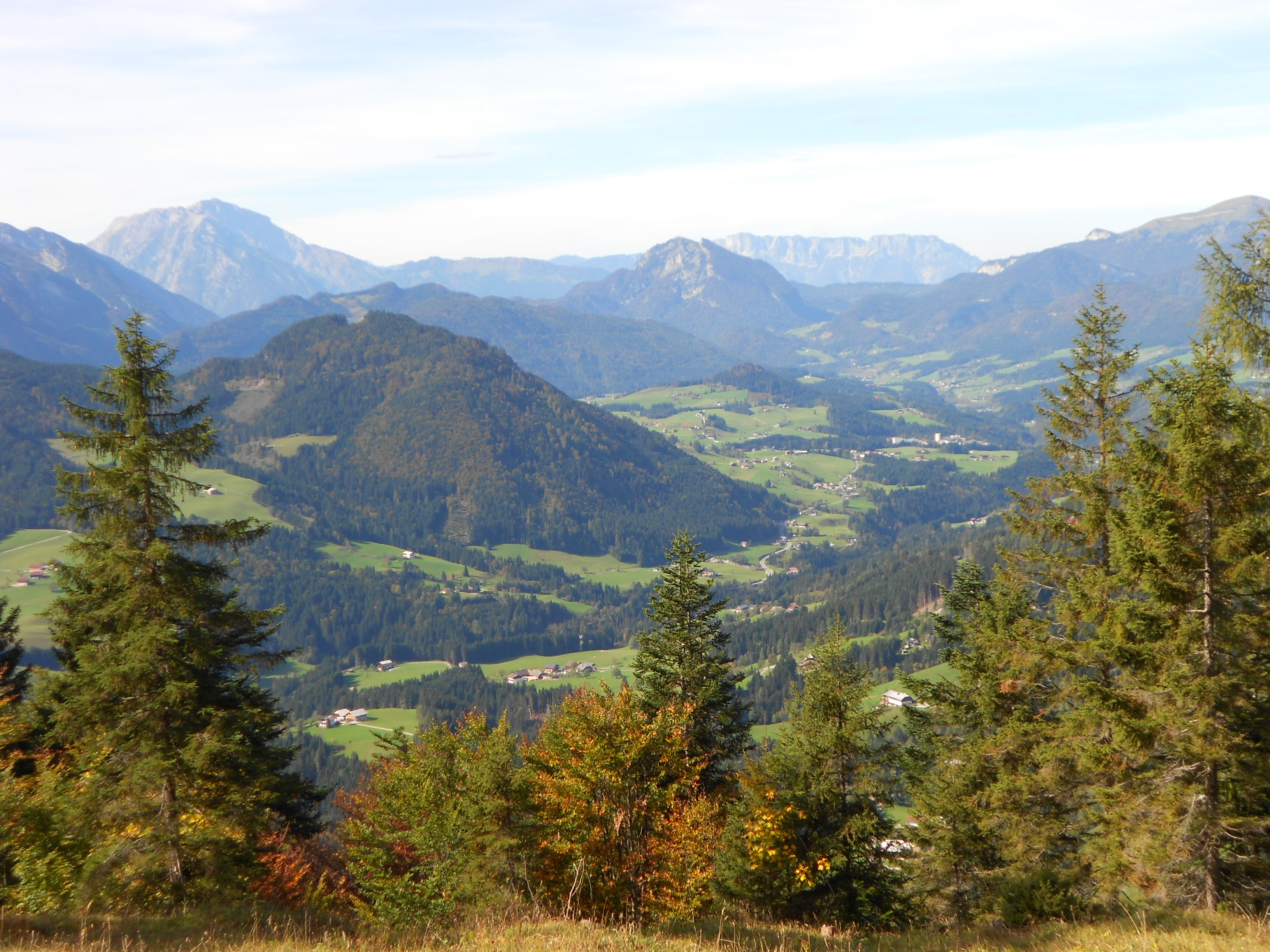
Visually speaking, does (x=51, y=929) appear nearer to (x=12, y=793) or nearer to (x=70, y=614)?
(x=12, y=793)

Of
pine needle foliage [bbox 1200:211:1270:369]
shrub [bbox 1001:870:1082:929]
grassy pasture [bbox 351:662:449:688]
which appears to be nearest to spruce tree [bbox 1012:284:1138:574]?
pine needle foliage [bbox 1200:211:1270:369]

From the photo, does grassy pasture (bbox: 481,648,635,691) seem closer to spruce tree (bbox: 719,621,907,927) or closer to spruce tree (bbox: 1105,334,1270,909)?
spruce tree (bbox: 719,621,907,927)

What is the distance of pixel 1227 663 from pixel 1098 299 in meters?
15.3

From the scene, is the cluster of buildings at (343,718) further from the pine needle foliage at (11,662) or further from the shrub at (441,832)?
the shrub at (441,832)

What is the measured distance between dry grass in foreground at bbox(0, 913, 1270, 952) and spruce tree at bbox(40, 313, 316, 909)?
6.53 meters

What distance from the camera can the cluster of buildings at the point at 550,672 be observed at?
171 meters

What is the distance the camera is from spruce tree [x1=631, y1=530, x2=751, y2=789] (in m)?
32.4

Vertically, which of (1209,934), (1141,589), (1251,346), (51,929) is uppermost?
(1251,346)

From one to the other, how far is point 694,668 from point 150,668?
19.4 metres

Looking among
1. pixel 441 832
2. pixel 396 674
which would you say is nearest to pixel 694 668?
pixel 441 832

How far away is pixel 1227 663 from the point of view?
18.2 meters

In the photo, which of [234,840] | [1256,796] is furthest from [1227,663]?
[234,840]

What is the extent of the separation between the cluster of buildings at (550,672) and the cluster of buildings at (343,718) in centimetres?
3269

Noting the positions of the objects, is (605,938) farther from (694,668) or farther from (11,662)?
(11,662)
